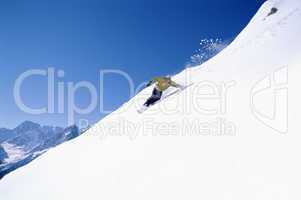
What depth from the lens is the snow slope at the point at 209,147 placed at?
8096 mm

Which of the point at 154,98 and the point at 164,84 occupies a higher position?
the point at 164,84

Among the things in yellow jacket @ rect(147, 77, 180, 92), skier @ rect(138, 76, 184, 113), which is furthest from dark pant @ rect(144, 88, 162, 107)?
yellow jacket @ rect(147, 77, 180, 92)

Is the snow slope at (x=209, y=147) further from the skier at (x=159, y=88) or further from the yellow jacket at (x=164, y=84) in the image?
the yellow jacket at (x=164, y=84)

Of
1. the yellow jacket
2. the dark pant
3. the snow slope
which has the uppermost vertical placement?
the yellow jacket

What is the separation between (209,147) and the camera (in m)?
10.4

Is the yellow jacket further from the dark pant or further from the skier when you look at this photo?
the dark pant

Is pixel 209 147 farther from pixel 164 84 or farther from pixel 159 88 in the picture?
pixel 164 84

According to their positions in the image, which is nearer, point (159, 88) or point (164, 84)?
point (159, 88)

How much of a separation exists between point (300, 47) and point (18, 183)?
66.9ft

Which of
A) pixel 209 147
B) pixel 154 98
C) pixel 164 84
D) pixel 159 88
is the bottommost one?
pixel 209 147

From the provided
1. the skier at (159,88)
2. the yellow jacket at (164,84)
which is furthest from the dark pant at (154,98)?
the yellow jacket at (164,84)

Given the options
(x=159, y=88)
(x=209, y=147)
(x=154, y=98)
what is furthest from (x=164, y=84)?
(x=209, y=147)

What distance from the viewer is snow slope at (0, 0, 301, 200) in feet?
26.6

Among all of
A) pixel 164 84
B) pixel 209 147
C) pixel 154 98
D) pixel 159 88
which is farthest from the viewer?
pixel 164 84
